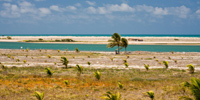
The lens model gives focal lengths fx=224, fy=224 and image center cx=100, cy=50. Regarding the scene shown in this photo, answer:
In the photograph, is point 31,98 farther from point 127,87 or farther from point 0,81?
point 127,87

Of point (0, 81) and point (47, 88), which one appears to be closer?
point (47, 88)

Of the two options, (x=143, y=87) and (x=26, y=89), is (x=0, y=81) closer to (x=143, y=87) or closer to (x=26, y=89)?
(x=26, y=89)

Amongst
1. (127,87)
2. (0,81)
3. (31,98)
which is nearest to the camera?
(31,98)

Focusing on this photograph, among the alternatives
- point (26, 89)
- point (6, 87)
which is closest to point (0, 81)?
point (6, 87)

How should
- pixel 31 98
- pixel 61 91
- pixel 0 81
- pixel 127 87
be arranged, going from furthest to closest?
pixel 0 81, pixel 127 87, pixel 61 91, pixel 31 98

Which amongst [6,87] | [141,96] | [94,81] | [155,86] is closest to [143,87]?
[155,86]

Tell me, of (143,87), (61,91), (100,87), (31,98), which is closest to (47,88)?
(61,91)

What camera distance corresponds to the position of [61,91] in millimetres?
15172

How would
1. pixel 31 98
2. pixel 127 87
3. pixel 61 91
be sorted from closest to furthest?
pixel 31 98 → pixel 61 91 → pixel 127 87

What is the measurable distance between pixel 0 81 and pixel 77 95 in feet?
22.8

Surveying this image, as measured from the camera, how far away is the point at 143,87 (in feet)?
53.3

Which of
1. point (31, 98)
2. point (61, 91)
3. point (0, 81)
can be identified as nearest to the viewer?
point (31, 98)

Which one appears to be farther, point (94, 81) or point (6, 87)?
point (94, 81)

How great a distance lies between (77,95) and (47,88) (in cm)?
281
